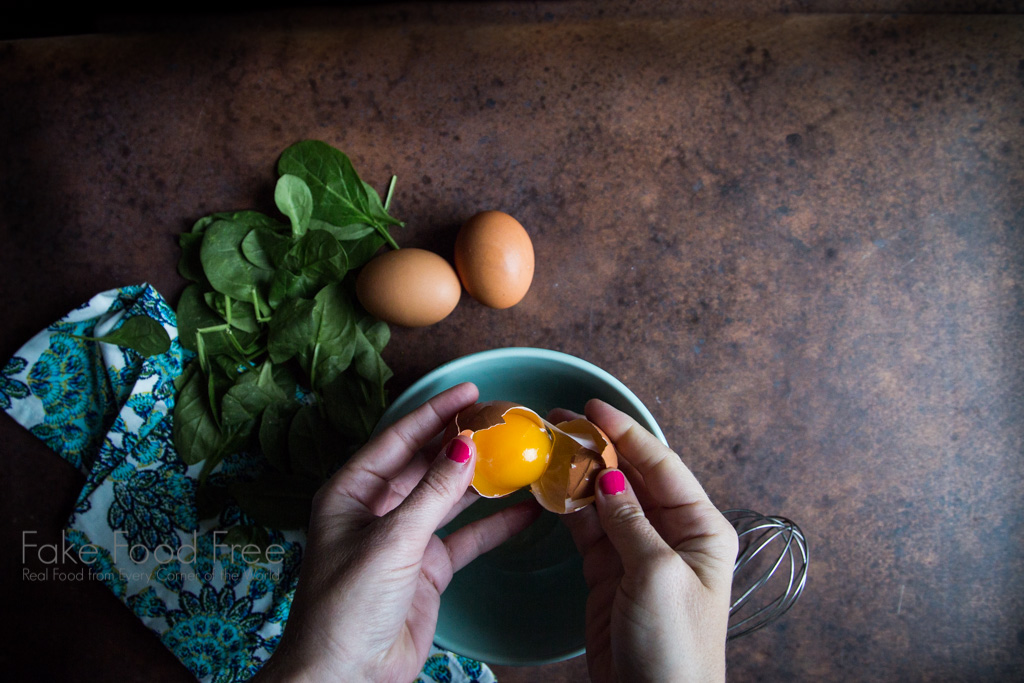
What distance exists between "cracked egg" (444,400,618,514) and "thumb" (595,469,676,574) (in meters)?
0.02

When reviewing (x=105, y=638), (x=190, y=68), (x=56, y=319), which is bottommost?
(x=105, y=638)

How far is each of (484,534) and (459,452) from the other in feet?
0.75

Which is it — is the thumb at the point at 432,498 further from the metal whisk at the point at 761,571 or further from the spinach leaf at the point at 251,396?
the metal whisk at the point at 761,571

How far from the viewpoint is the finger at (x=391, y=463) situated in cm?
64

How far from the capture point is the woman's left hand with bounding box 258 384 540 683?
1.83 feet

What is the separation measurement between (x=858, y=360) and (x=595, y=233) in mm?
433

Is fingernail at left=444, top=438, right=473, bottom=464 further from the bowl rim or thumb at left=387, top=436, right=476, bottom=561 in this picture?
the bowl rim

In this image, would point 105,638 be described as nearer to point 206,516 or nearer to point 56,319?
point 206,516

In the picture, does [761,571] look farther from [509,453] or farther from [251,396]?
[251,396]

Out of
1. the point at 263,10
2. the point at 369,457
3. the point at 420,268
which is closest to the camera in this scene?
the point at 369,457

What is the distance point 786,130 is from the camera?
0.93 meters

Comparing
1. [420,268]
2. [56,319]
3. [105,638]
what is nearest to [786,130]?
[420,268]

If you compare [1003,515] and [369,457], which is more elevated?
[369,457]

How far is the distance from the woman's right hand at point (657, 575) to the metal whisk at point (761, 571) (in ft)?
0.98
